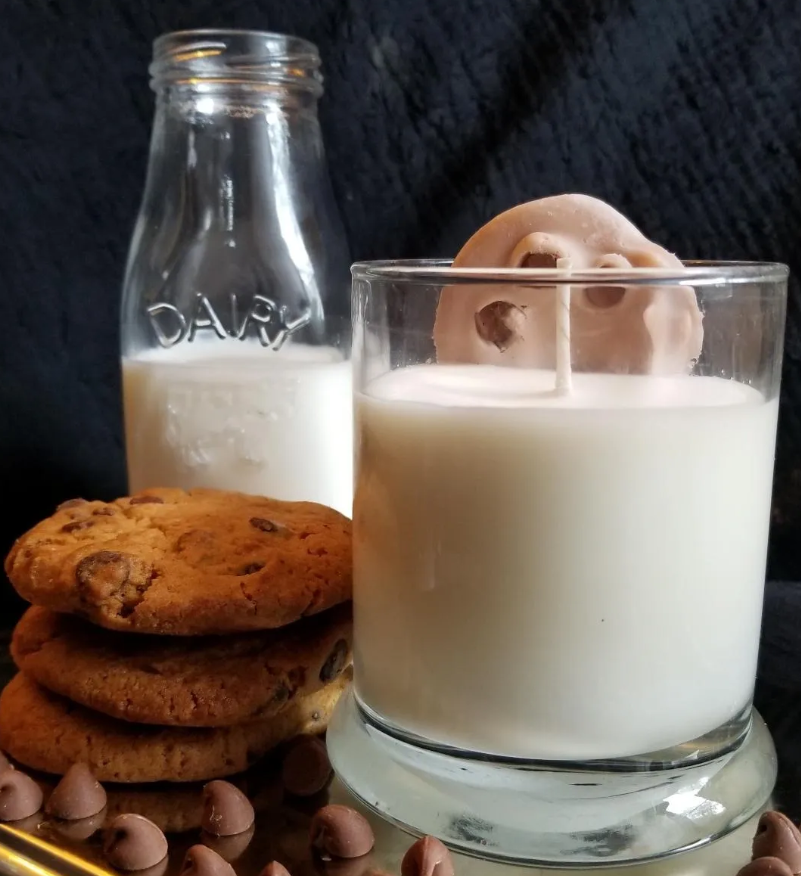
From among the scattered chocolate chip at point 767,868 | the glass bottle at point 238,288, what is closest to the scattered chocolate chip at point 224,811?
the scattered chocolate chip at point 767,868

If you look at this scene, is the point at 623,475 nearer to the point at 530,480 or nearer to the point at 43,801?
the point at 530,480

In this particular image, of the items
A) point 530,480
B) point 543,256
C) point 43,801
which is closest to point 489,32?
point 543,256

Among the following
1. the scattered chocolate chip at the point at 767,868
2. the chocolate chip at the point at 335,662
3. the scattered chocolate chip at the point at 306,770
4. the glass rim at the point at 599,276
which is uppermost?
the glass rim at the point at 599,276

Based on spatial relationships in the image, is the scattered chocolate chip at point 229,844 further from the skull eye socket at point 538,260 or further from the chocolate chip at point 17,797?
the skull eye socket at point 538,260

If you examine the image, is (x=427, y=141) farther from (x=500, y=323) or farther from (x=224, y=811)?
(x=224, y=811)

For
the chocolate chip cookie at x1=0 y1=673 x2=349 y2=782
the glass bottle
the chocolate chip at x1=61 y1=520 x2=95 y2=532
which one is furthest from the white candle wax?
the glass bottle

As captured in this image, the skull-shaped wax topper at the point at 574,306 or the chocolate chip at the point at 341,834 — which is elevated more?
the skull-shaped wax topper at the point at 574,306
